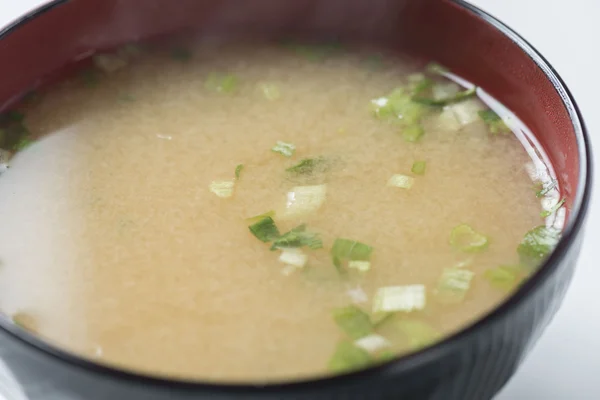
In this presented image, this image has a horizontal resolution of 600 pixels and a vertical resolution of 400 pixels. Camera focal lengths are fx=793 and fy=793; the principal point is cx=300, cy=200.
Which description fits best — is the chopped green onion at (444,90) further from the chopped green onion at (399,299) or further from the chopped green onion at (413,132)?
the chopped green onion at (399,299)

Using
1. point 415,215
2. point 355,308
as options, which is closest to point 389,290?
point 355,308

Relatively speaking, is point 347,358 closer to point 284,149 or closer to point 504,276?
point 504,276

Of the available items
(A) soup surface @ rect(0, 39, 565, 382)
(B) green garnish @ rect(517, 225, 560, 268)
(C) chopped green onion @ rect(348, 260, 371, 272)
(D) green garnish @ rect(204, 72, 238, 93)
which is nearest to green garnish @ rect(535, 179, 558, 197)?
(A) soup surface @ rect(0, 39, 565, 382)

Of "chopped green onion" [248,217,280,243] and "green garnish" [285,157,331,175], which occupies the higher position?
"green garnish" [285,157,331,175]

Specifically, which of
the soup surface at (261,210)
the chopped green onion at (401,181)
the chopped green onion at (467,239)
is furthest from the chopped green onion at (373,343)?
the chopped green onion at (401,181)

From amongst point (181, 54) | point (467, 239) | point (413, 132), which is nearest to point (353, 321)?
point (467, 239)

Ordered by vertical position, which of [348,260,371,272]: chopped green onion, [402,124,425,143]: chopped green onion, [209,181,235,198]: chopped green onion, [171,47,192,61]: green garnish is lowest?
[348,260,371,272]: chopped green onion

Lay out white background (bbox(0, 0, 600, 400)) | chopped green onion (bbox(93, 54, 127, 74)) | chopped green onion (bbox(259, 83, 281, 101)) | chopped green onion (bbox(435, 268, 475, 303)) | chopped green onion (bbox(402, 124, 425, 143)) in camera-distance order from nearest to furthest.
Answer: chopped green onion (bbox(435, 268, 475, 303))
white background (bbox(0, 0, 600, 400))
chopped green onion (bbox(402, 124, 425, 143))
chopped green onion (bbox(259, 83, 281, 101))
chopped green onion (bbox(93, 54, 127, 74))

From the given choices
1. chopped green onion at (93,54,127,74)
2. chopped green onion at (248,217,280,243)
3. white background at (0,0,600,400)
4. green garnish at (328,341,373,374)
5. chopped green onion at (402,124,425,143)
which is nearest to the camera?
green garnish at (328,341,373,374)

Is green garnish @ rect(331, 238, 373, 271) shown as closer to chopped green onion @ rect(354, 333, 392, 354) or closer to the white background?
chopped green onion @ rect(354, 333, 392, 354)
